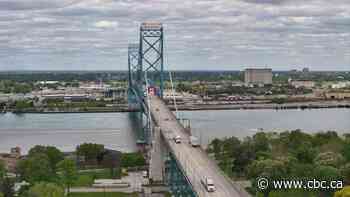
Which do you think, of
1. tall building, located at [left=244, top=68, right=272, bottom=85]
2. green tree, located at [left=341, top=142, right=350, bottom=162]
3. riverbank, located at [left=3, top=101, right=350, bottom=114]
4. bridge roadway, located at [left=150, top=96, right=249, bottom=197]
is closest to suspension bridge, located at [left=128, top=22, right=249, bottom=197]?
bridge roadway, located at [left=150, top=96, right=249, bottom=197]

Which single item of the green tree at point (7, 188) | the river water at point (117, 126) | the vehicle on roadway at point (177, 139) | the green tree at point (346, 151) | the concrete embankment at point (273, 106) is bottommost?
the concrete embankment at point (273, 106)

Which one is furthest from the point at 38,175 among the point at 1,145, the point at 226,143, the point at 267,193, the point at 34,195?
the point at 1,145

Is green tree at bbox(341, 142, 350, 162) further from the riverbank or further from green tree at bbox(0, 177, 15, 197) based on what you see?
the riverbank

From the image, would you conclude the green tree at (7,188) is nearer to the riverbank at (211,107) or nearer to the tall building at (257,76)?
the riverbank at (211,107)

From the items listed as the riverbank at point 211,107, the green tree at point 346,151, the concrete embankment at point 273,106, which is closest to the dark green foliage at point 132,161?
the green tree at point 346,151

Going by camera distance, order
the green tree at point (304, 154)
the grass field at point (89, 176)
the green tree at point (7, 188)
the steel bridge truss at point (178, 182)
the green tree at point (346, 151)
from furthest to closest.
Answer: the green tree at point (304, 154) → the green tree at point (346, 151) → the grass field at point (89, 176) → the green tree at point (7, 188) → the steel bridge truss at point (178, 182)

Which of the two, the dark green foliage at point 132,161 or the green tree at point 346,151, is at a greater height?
the green tree at point 346,151

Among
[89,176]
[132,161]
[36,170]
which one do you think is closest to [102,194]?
[36,170]

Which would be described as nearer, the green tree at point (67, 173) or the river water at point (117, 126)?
the green tree at point (67, 173)
